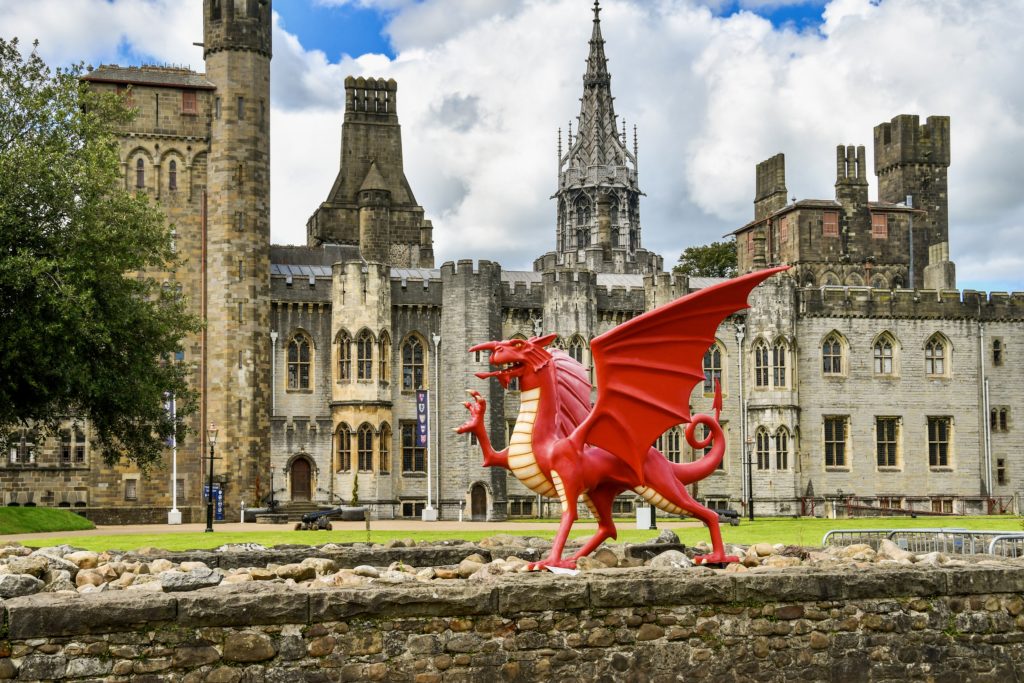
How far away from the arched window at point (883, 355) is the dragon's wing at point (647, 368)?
117 ft

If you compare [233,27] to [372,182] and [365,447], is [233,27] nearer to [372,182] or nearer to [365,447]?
[372,182]

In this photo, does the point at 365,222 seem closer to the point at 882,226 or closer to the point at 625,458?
the point at 882,226

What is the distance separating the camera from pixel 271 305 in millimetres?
43375

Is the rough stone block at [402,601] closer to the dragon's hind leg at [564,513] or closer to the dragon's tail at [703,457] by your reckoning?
the dragon's hind leg at [564,513]

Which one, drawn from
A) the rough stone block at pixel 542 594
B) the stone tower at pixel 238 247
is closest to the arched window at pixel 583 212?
the stone tower at pixel 238 247

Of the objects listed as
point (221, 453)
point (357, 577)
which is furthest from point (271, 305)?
point (357, 577)

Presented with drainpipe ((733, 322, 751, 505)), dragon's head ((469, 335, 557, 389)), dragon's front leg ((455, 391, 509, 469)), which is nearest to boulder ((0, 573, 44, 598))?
dragon's front leg ((455, 391, 509, 469))

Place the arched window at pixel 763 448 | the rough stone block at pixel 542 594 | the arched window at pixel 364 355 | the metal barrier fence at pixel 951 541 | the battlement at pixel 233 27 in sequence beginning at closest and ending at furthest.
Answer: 1. the rough stone block at pixel 542 594
2. the metal barrier fence at pixel 951 541
3. the arched window at pixel 364 355
4. the battlement at pixel 233 27
5. the arched window at pixel 763 448

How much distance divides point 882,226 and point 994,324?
986cm

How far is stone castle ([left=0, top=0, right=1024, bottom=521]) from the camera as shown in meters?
42.1

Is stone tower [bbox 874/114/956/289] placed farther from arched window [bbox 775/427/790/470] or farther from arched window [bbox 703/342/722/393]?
arched window [bbox 775/427/790/470]

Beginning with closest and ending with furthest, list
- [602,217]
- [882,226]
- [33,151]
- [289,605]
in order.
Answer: [289,605] → [33,151] → [602,217] → [882,226]

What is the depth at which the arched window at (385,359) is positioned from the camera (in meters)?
43.5

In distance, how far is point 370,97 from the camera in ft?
201
